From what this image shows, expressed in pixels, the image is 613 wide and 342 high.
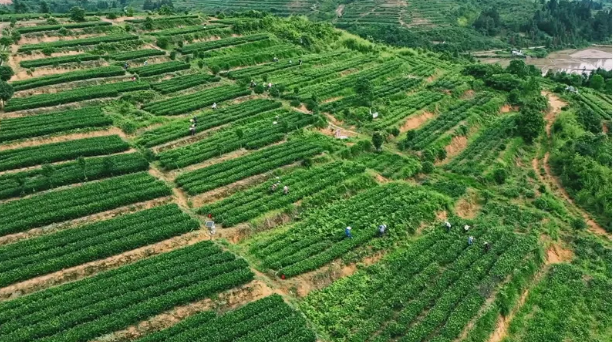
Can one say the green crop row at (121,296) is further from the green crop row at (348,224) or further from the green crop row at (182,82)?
the green crop row at (182,82)

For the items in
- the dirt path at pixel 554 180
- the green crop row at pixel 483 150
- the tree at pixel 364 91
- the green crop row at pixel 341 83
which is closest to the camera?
the dirt path at pixel 554 180

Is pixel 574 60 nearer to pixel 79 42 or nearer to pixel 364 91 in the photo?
pixel 364 91

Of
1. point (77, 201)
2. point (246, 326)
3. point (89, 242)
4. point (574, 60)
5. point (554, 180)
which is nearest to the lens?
point (246, 326)

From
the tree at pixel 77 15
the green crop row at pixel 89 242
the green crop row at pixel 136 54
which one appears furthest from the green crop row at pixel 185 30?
the green crop row at pixel 89 242

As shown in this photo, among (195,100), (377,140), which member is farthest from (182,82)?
(377,140)

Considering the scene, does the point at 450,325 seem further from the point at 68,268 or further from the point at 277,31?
the point at 277,31

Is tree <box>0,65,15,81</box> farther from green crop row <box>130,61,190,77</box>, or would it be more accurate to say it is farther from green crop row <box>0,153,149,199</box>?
green crop row <box>0,153,149,199</box>
